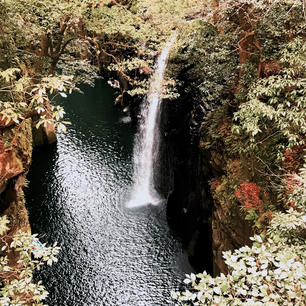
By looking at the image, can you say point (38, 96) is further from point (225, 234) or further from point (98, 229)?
point (98, 229)

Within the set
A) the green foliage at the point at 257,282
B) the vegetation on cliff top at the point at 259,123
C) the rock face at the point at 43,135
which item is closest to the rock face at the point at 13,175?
the vegetation on cliff top at the point at 259,123

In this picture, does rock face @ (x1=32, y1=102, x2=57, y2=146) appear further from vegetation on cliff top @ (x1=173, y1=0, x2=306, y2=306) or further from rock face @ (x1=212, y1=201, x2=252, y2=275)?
rock face @ (x1=212, y1=201, x2=252, y2=275)

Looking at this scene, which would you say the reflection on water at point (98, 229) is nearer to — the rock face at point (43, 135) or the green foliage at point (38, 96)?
the rock face at point (43, 135)

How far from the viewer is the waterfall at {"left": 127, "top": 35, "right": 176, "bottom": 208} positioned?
19406 millimetres

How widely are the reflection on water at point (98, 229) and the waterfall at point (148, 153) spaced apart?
70 centimetres

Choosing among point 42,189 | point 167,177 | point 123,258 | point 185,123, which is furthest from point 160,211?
point 42,189

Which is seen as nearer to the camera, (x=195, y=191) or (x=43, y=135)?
(x=195, y=191)

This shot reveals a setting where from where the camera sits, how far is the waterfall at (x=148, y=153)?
63.7 feet

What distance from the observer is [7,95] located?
937 cm

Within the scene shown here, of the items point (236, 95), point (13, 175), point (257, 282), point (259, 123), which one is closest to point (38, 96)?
point (257, 282)

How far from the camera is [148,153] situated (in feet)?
74.5

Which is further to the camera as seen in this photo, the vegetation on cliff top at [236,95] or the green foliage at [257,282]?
the vegetation on cliff top at [236,95]

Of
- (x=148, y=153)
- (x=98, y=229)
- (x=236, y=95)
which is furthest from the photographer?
(x=148, y=153)

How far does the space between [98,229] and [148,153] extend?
8.42 m
